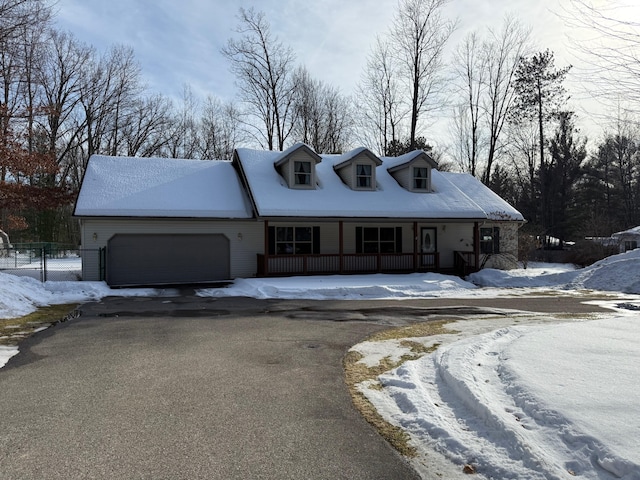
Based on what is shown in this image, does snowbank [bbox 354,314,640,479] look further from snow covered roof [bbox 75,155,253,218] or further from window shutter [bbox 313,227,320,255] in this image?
window shutter [bbox 313,227,320,255]

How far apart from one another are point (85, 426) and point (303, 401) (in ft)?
7.28

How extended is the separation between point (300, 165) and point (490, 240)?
11.6 meters

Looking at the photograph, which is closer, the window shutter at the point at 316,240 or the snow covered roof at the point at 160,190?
the snow covered roof at the point at 160,190

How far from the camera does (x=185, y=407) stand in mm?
4957

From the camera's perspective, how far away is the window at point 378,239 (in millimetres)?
22469

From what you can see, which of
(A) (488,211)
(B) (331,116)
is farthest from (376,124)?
A: (A) (488,211)

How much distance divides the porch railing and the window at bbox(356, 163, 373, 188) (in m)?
3.76

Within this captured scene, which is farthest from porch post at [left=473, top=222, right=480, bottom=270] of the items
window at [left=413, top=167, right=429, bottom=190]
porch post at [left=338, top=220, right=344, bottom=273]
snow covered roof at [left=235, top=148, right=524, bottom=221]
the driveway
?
the driveway

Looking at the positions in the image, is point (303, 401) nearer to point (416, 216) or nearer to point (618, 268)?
point (416, 216)

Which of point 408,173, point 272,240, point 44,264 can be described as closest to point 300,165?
point 272,240

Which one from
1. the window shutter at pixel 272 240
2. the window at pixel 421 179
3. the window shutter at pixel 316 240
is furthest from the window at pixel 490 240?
the window shutter at pixel 272 240

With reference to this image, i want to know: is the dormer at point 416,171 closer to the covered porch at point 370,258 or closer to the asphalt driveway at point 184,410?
the covered porch at point 370,258

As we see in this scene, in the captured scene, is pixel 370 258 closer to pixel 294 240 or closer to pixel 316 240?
pixel 316 240

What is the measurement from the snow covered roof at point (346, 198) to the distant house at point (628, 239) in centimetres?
1184
